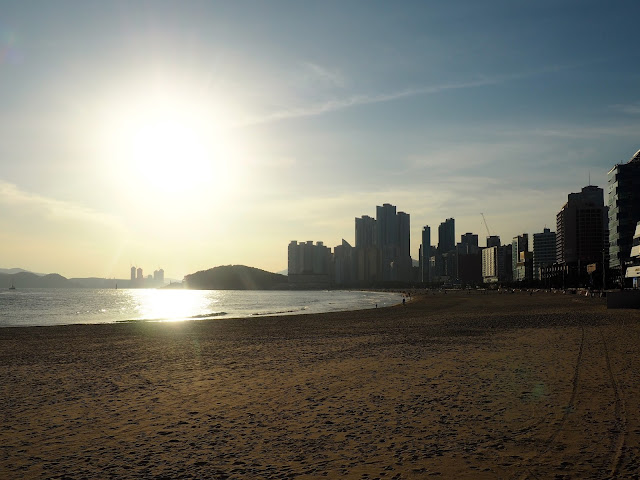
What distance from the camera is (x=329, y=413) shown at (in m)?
12.2

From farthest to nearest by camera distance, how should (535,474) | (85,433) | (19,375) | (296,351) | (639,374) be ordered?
(296,351) → (19,375) → (639,374) → (85,433) → (535,474)

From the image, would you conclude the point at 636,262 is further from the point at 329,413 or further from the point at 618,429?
the point at 329,413

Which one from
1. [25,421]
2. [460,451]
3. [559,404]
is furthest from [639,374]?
[25,421]

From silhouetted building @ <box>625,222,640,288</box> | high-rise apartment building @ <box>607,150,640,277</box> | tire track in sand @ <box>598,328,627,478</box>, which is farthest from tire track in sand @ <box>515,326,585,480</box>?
high-rise apartment building @ <box>607,150,640,277</box>

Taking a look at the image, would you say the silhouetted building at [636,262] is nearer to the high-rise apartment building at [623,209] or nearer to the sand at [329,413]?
the high-rise apartment building at [623,209]

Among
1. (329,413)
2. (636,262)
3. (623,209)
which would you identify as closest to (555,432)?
(329,413)

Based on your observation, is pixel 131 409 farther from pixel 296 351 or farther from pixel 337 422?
pixel 296 351

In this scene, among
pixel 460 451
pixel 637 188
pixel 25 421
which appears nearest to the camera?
pixel 460 451

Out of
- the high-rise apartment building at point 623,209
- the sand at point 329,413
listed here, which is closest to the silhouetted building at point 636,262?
the high-rise apartment building at point 623,209

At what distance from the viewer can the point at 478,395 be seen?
537 inches

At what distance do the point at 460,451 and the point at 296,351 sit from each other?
15.4m

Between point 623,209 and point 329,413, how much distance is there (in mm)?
169473

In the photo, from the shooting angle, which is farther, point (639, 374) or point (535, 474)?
point (639, 374)

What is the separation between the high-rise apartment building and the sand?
14968cm
